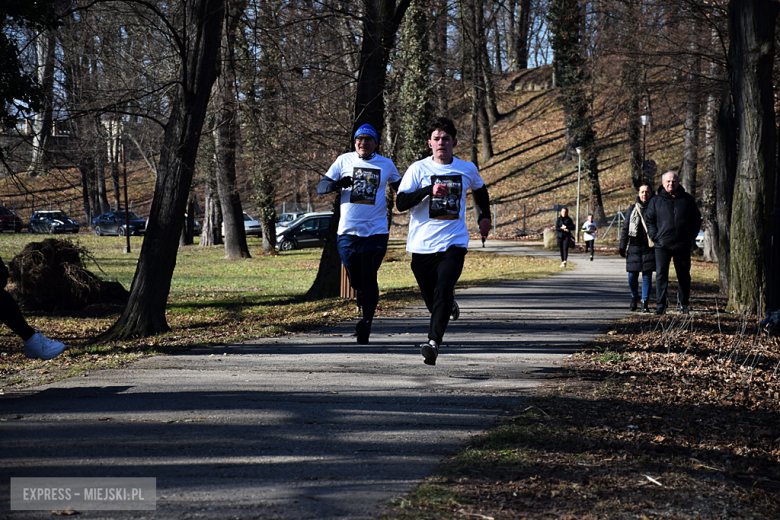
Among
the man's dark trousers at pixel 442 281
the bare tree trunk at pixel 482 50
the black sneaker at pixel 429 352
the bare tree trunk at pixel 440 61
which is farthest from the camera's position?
the bare tree trunk at pixel 440 61

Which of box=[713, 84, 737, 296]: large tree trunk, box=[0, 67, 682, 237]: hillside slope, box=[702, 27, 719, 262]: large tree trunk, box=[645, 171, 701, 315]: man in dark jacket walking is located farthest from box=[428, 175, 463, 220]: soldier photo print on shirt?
box=[0, 67, 682, 237]: hillside slope

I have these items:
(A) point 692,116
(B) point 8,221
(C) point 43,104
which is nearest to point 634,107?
(A) point 692,116

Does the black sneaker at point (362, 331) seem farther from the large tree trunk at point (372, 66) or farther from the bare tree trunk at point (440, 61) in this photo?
the bare tree trunk at point (440, 61)

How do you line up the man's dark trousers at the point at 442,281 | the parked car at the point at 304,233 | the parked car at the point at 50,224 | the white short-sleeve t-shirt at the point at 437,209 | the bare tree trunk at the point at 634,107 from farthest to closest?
the parked car at the point at 50,224 → the parked car at the point at 304,233 → the bare tree trunk at the point at 634,107 → the white short-sleeve t-shirt at the point at 437,209 → the man's dark trousers at the point at 442,281

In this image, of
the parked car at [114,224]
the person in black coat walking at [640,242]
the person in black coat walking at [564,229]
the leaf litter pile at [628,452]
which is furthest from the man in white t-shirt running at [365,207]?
the parked car at [114,224]

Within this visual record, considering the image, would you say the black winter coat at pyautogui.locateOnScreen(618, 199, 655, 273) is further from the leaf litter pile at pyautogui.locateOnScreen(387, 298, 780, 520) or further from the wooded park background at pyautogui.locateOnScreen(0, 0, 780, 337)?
the leaf litter pile at pyautogui.locateOnScreen(387, 298, 780, 520)

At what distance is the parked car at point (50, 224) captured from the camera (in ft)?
163

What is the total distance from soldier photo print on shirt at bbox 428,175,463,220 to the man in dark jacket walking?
5.27m

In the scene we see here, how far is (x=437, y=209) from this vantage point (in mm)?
6336

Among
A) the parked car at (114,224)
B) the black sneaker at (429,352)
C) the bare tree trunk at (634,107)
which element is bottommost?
the black sneaker at (429,352)

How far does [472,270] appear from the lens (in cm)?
2358

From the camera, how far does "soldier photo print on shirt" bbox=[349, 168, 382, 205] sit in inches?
289

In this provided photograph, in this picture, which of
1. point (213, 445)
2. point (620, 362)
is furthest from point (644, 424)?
point (213, 445)

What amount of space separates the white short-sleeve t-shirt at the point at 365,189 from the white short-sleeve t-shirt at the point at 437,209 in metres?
0.88
